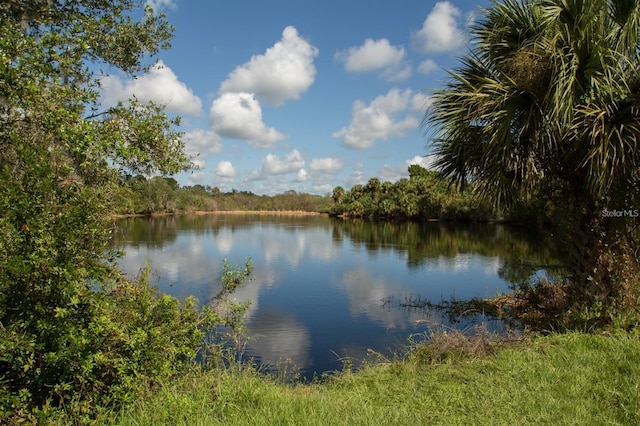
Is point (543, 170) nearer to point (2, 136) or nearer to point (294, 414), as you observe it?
point (294, 414)

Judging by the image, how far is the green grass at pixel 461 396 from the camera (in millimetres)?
3361

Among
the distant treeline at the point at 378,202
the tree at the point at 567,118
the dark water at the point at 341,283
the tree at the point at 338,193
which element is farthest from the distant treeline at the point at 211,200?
the tree at the point at 567,118

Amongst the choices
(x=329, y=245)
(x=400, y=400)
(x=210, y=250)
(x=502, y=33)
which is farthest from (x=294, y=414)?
(x=329, y=245)

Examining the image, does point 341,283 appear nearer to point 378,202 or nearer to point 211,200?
point 378,202

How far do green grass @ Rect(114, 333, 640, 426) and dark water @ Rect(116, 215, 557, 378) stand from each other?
2556mm

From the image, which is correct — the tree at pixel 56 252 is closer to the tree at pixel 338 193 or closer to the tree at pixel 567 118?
the tree at pixel 567 118

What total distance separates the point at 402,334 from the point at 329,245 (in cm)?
2240

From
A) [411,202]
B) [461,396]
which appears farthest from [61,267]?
[411,202]

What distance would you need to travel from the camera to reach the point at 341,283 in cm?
1681

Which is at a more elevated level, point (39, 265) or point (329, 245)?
point (39, 265)

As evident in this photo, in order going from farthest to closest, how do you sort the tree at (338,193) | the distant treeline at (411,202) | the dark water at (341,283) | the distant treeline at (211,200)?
the tree at (338,193) → the distant treeline at (211,200) → the distant treeline at (411,202) → the dark water at (341,283)

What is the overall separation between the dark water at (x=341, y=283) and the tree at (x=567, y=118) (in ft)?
9.68

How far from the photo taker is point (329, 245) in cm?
3216

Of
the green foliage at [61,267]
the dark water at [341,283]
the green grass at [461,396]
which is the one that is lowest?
the dark water at [341,283]
